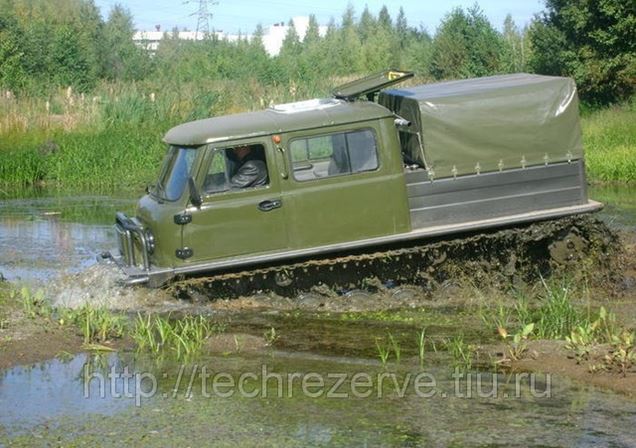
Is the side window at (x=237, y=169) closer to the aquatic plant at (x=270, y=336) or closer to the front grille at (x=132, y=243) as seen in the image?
the front grille at (x=132, y=243)

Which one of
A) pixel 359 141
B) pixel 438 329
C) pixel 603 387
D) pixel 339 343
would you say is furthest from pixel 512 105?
pixel 603 387

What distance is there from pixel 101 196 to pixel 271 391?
15133mm

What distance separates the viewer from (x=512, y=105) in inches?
535

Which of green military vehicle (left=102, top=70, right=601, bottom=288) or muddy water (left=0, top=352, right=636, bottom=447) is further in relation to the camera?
green military vehicle (left=102, top=70, right=601, bottom=288)

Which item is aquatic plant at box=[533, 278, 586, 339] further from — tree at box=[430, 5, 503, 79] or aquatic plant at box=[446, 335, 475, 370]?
tree at box=[430, 5, 503, 79]

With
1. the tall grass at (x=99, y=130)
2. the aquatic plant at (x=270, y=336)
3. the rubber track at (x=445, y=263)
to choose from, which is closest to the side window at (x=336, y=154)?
the rubber track at (x=445, y=263)

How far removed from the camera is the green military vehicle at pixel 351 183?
1270cm

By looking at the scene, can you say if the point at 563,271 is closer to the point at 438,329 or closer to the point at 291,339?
the point at 438,329

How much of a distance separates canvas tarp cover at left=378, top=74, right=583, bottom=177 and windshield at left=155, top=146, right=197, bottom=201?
106 inches

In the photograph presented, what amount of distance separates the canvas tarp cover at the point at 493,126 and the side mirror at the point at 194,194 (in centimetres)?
267

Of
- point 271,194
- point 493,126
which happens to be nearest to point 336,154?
point 271,194

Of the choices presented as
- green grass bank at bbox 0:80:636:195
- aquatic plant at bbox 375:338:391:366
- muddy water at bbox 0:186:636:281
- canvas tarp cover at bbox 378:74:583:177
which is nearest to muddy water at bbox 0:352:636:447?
A: aquatic plant at bbox 375:338:391:366

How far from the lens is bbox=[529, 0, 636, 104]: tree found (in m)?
32.9

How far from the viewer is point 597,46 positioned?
34.1 meters
